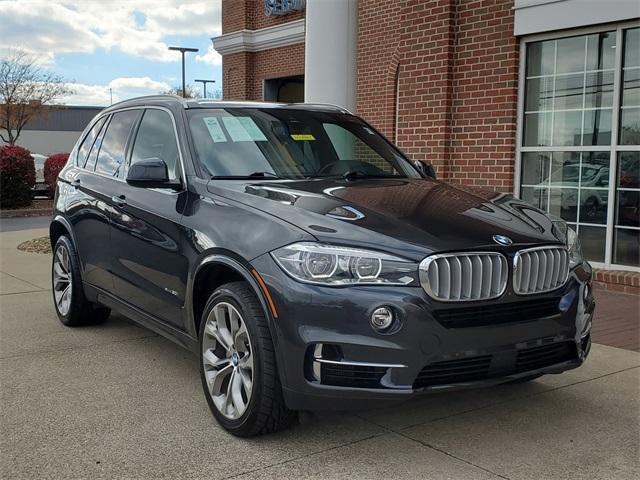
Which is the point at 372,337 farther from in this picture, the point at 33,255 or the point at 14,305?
the point at 33,255

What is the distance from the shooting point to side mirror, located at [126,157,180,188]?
14.5ft

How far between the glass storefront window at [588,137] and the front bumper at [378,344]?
4357 mm

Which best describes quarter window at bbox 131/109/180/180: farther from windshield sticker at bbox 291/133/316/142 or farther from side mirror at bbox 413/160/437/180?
side mirror at bbox 413/160/437/180

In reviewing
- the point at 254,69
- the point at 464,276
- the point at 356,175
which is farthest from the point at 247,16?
the point at 464,276

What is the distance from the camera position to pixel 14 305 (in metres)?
7.27

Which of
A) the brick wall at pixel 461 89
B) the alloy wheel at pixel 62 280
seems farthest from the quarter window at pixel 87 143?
the brick wall at pixel 461 89

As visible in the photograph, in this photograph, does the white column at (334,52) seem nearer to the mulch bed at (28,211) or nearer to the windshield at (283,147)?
the windshield at (283,147)

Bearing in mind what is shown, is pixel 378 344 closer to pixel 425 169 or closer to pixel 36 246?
pixel 425 169

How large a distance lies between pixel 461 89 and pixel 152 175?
5.16 meters

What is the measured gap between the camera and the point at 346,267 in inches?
133

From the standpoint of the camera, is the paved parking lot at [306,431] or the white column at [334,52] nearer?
the paved parking lot at [306,431]

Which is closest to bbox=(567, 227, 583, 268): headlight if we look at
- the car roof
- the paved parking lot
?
the paved parking lot

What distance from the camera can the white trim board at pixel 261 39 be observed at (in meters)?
Answer: 18.0

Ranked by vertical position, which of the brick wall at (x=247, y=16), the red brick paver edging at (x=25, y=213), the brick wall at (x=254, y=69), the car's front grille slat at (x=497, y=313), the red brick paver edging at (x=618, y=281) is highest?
the brick wall at (x=247, y=16)
